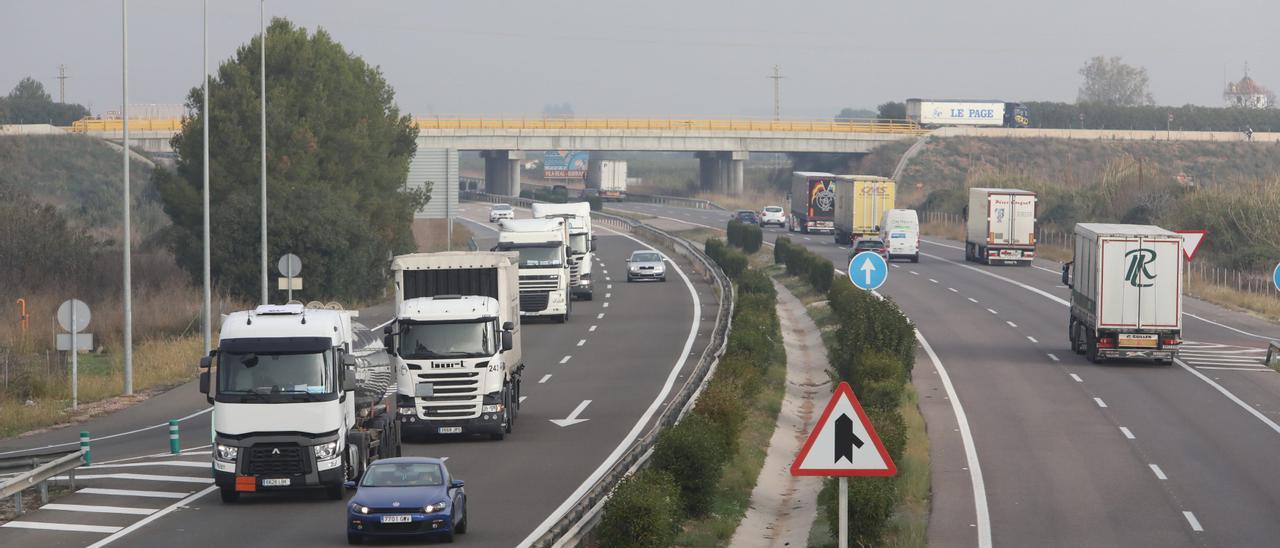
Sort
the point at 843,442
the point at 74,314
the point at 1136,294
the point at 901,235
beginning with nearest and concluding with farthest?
the point at 843,442, the point at 74,314, the point at 1136,294, the point at 901,235

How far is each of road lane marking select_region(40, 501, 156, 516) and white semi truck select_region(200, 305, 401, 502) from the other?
3.61ft

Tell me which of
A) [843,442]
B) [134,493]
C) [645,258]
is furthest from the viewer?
[645,258]

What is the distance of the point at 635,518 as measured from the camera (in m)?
16.4

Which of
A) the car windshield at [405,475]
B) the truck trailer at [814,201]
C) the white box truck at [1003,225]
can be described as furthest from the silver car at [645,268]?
the car windshield at [405,475]

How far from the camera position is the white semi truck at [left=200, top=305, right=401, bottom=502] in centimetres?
2166

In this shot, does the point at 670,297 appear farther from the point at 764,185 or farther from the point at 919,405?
the point at 764,185

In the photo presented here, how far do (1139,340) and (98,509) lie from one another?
89.3 feet

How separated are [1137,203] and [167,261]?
5959 cm

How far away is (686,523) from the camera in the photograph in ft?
68.6

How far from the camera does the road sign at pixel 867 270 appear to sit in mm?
31812

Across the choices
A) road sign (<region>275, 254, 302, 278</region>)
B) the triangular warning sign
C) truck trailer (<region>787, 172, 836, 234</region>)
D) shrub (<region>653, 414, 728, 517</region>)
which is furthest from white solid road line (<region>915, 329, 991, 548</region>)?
truck trailer (<region>787, 172, 836, 234</region>)

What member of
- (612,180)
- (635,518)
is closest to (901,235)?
(635,518)

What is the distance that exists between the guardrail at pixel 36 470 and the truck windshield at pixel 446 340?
6151 mm

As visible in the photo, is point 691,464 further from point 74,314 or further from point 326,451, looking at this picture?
point 74,314
